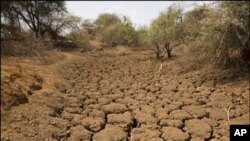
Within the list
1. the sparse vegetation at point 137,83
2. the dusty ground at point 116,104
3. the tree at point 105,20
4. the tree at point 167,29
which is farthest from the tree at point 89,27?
the dusty ground at point 116,104

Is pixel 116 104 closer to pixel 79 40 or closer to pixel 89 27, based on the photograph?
pixel 79 40

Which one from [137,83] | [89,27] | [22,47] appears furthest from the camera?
[89,27]

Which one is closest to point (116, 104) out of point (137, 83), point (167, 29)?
point (137, 83)

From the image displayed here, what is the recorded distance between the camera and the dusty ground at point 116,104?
12.3 ft

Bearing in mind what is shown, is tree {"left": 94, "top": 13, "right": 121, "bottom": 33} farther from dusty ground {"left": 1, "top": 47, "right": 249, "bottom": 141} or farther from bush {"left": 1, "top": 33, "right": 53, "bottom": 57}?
dusty ground {"left": 1, "top": 47, "right": 249, "bottom": 141}

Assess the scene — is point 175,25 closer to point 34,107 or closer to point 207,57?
point 207,57

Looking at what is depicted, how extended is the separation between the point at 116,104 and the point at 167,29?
3.56 m

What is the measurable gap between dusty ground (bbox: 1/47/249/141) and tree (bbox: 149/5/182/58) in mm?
955

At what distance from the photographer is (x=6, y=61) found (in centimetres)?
608

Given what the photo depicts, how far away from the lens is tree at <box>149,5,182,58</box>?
25.9 feet

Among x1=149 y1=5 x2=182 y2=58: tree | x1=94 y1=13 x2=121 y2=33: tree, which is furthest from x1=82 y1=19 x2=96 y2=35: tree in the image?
x1=149 y1=5 x2=182 y2=58: tree

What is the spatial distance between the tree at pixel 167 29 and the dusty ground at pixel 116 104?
955 millimetres

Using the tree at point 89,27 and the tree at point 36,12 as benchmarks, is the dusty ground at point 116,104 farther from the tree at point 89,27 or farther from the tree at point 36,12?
the tree at point 89,27

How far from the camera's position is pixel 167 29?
26.1 feet
